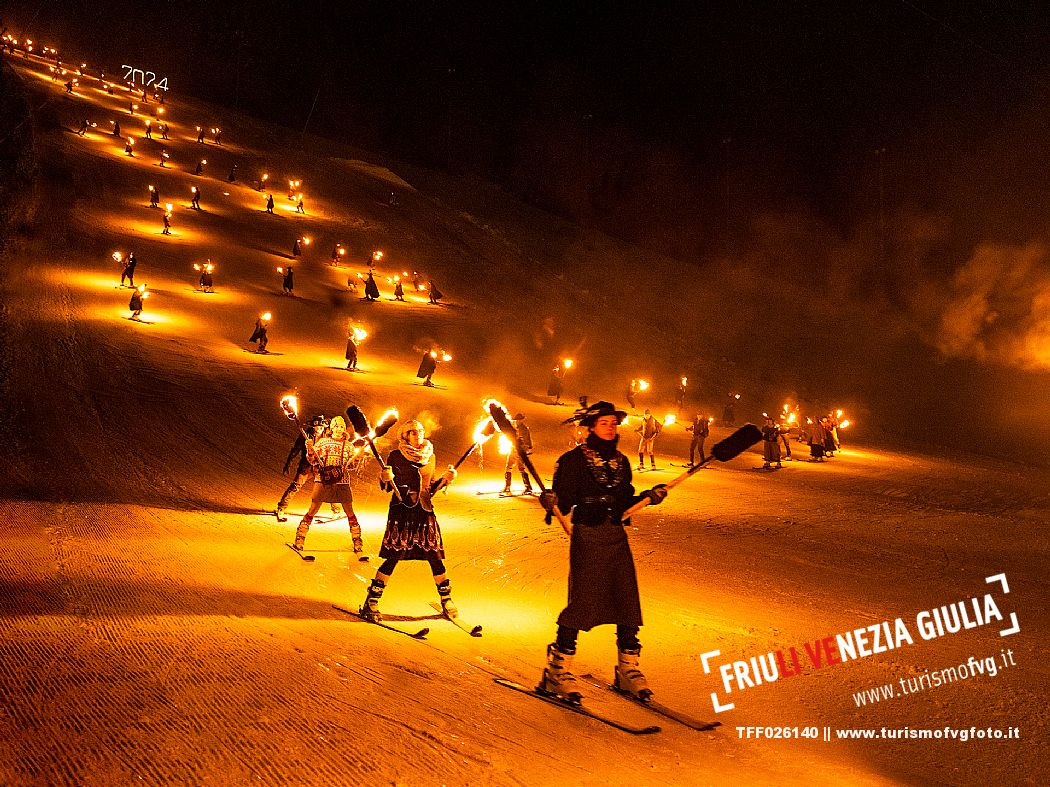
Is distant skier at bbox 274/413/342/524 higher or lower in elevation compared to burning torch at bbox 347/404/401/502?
lower

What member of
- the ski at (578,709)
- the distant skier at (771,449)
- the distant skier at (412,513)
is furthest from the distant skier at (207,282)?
the ski at (578,709)

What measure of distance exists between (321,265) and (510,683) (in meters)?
35.9

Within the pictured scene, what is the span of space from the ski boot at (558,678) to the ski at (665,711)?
1.36 feet

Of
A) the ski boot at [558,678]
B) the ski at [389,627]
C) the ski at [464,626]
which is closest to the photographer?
the ski boot at [558,678]

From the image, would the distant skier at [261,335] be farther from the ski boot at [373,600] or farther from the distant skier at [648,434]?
the ski boot at [373,600]

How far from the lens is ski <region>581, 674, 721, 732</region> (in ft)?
18.4

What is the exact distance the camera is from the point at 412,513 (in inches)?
310

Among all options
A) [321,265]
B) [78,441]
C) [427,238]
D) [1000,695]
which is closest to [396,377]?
[78,441]

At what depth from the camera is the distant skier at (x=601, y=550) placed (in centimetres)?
599

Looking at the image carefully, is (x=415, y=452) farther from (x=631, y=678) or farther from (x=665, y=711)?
(x=665, y=711)

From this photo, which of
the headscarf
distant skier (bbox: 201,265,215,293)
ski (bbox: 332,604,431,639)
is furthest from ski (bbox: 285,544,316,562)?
distant skier (bbox: 201,265,215,293)

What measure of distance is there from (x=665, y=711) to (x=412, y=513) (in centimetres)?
321

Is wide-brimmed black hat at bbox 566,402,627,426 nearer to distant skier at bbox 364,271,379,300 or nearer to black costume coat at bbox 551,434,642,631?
black costume coat at bbox 551,434,642,631

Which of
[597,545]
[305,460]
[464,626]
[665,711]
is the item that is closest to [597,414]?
[597,545]
